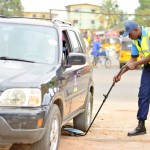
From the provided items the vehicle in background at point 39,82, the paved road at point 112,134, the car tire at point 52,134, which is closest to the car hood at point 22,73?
the vehicle in background at point 39,82

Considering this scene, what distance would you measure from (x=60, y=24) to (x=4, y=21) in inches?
31.6

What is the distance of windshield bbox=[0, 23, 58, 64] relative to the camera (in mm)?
5949

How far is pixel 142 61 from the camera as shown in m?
6.89

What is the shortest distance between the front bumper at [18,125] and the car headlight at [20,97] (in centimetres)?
9

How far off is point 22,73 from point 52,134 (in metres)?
0.81

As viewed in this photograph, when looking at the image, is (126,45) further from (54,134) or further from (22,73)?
(22,73)

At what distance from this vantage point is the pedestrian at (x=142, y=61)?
696cm

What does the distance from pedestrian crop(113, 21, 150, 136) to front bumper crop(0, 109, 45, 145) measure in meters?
2.65

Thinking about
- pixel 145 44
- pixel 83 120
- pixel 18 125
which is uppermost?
pixel 145 44

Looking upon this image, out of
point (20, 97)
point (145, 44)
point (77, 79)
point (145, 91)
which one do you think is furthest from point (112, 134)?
point (20, 97)

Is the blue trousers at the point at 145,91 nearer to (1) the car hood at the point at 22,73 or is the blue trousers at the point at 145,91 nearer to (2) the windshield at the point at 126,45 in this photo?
(1) the car hood at the point at 22,73

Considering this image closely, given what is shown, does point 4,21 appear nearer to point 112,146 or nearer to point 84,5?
point 112,146

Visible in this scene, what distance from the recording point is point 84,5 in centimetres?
12219

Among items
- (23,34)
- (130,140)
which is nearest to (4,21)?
(23,34)
